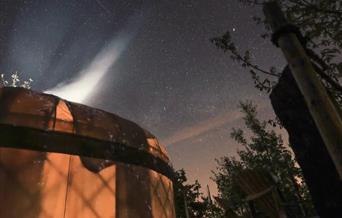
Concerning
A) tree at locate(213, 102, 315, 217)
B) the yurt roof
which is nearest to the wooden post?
the yurt roof

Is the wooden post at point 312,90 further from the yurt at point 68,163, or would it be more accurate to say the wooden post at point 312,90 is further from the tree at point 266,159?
the tree at point 266,159

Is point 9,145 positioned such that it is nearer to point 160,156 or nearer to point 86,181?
point 86,181

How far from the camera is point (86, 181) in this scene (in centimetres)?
482

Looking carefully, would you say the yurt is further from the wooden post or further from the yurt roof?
the wooden post

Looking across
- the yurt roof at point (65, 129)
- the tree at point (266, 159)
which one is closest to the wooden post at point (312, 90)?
the yurt roof at point (65, 129)

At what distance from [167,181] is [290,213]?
2.56 metres

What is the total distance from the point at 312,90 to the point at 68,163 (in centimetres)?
403

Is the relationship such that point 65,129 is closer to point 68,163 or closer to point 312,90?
point 68,163

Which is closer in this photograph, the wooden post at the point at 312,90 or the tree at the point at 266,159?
the wooden post at the point at 312,90

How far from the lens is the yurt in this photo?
432cm

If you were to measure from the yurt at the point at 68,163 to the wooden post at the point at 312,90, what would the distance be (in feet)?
12.7

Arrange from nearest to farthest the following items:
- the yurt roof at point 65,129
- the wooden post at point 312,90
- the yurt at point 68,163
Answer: the wooden post at point 312,90, the yurt at point 68,163, the yurt roof at point 65,129

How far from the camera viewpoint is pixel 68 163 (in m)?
4.73

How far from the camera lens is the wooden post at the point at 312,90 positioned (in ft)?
4.39
